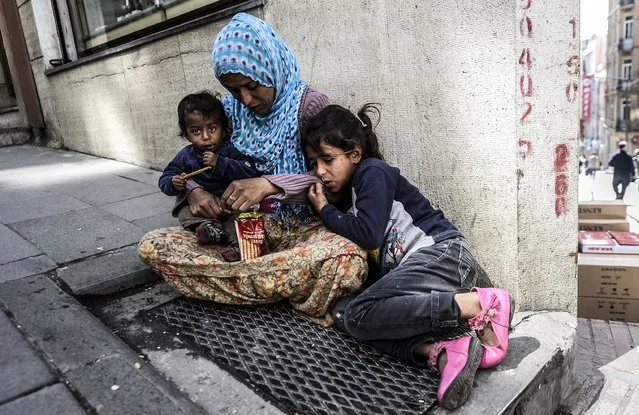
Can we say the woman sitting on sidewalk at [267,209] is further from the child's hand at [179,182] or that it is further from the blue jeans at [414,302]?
the blue jeans at [414,302]

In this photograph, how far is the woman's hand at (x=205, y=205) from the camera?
2.15 metres

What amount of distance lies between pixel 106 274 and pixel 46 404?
0.94 m

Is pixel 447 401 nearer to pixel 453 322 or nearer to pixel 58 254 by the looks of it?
pixel 453 322

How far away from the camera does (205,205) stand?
215 cm

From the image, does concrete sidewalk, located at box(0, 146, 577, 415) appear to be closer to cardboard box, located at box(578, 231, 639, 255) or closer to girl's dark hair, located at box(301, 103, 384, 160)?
girl's dark hair, located at box(301, 103, 384, 160)

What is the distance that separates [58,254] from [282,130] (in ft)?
4.67

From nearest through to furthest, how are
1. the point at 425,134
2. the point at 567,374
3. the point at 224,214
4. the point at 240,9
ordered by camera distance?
the point at 567,374, the point at 425,134, the point at 224,214, the point at 240,9

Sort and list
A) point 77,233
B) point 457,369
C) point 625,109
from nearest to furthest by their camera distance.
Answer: point 457,369 < point 77,233 < point 625,109

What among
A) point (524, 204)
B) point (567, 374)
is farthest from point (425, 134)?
point (567, 374)

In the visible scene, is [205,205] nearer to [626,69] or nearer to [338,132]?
[338,132]

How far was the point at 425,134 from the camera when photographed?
208 centimetres

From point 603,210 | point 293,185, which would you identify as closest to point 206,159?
point 293,185

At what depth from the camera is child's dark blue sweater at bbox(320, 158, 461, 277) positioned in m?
1.79

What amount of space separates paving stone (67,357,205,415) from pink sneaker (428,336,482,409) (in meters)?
0.74
